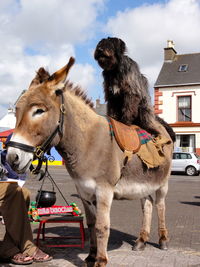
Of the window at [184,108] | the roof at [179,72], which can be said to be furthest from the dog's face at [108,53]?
the window at [184,108]

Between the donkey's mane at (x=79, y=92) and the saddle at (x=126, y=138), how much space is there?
1.11ft

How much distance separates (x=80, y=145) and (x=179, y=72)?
3005 cm

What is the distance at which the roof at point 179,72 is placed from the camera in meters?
31.2

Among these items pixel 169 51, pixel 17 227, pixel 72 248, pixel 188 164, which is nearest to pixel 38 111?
pixel 17 227

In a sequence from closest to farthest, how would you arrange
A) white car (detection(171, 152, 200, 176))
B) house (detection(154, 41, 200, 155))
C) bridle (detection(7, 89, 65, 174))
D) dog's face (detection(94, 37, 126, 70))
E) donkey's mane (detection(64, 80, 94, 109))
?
1. bridle (detection(7, 89, 65, 174))
2. donkey's mane (detection(64, 80, 94, 109))
3. dog's face (detection(94, 37, 126, 70))
4. white car (detection(171, 152, 200, 176))
5. house (detection(154, 41, 200, 155))

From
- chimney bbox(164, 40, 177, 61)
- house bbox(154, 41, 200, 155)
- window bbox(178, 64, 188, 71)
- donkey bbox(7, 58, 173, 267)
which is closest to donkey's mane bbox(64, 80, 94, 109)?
donkey bbox(7, 58, 173, 267)

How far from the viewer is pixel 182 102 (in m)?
31.3

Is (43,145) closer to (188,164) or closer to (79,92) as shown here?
(79,92)

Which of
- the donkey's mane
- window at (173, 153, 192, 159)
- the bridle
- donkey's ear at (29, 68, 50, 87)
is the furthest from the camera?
window at (173, 153, 192, 159)

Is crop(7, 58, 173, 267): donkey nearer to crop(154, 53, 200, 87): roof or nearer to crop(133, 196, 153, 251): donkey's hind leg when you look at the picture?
crop(133, 196, 153, 251): donkey's hind leg

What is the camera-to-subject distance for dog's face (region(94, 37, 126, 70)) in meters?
4.54

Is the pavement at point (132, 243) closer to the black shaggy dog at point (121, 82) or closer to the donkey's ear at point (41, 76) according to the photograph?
the black shaggy dog at point (121, 82)

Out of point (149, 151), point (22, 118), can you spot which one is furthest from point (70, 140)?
point (149, 151)

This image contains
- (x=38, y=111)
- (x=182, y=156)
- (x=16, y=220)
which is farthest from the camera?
(x=182, y=156)
